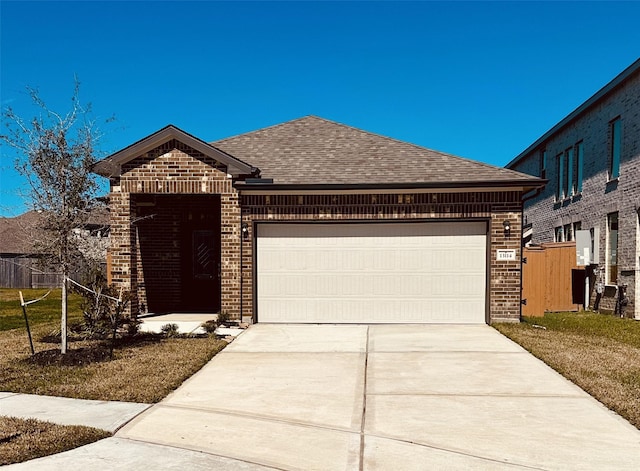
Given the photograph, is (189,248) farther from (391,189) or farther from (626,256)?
Result: (626,256)

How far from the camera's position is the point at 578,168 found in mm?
18188

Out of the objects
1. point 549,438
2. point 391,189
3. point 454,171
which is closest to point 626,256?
point 454,171

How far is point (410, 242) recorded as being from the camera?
11898 mm

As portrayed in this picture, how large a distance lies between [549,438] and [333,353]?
437 cm

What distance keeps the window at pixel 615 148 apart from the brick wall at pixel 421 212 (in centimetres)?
591

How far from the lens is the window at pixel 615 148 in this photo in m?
15.1

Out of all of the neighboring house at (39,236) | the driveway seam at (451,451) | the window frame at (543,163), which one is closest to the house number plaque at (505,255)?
the driveway seam at (451,451)

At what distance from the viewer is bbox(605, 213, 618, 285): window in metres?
15.2

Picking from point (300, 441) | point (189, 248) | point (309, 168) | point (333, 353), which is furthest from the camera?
point (189, 248)

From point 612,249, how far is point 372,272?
8758mm

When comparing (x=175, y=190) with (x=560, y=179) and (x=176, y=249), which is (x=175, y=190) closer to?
(x=176, y=249)

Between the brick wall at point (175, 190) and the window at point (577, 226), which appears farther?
the window at point (577, 226)

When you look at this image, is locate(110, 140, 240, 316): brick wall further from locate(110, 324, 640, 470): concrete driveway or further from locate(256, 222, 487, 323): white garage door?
locate(110, 324, 640, 470): concrete driveway

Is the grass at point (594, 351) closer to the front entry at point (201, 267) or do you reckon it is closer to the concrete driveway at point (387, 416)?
the concrete driveway at point (387, 416)
